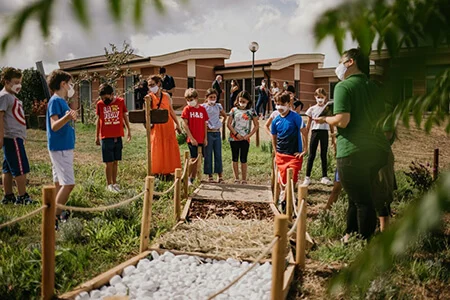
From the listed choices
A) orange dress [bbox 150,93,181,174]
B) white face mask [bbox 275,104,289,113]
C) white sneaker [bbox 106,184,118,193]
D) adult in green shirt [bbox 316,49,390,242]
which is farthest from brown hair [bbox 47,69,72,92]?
adult in green shirt [bbox 316,49,390,242]

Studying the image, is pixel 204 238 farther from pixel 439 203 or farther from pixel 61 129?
pixel 439 203

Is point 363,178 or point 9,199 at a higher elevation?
point 363,178

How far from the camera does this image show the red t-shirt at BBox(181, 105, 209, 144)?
8058 millimetres

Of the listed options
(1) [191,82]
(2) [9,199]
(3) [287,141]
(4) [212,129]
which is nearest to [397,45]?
(3) [287,141]

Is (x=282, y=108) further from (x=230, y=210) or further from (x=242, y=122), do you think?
(x=230, y=210)

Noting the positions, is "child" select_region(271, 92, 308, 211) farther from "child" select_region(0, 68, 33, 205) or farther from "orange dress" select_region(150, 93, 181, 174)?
"child" select_region(0, 68, 33, 205)

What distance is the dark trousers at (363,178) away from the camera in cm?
411

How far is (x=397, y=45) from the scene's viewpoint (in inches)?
29.8

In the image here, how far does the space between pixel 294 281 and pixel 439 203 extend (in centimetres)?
376

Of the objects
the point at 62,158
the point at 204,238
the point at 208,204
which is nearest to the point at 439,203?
the point at 204,238

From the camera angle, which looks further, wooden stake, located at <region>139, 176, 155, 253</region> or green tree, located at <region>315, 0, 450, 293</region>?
wooden stake, located at <region>139, 176, 155, 253</region>

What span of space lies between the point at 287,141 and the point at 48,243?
3937 millimetres

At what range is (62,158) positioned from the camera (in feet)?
17.2

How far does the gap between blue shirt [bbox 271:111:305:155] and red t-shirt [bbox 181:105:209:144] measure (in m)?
1.81
